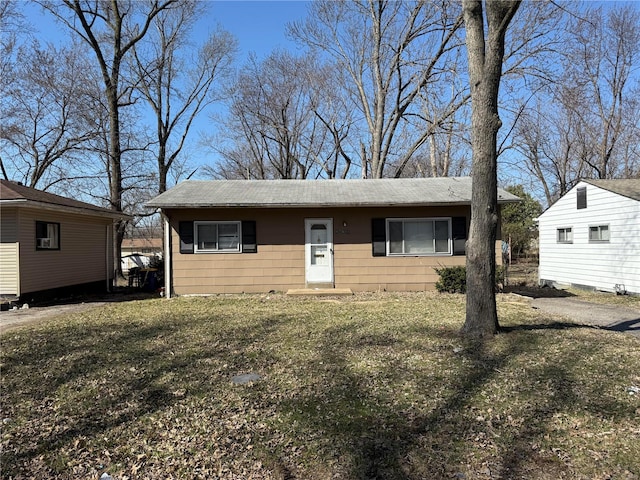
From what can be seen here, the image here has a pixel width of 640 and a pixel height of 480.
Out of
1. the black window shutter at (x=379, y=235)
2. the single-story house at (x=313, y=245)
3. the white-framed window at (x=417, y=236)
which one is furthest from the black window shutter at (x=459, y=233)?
the black window shutter at (x=379, y=235)

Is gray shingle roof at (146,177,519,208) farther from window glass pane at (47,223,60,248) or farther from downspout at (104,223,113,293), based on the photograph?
downspout at (104,223,113,293)

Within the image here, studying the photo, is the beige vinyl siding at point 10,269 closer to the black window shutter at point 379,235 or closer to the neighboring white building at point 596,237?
the black window shutter at point 379,235

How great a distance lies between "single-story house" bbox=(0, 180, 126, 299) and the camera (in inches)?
393

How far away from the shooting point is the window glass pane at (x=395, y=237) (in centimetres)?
1134

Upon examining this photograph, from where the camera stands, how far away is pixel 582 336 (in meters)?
5.93

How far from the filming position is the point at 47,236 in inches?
444

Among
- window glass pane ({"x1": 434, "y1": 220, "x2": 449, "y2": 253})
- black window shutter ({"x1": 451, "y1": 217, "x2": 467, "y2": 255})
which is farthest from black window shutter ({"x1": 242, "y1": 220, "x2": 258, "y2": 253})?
black window shutter ({"x1": 451, "y1": 217, "x2": 467, "y2": 255})

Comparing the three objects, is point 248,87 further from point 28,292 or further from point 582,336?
point 582,336

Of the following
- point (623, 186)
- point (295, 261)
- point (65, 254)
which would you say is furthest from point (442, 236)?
point (65, 254)

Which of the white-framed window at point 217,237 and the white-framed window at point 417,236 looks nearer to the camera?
the white-framed window at point 217,237

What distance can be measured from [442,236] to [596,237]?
510 centimetres

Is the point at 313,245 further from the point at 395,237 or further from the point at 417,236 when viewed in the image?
the point at 417,236

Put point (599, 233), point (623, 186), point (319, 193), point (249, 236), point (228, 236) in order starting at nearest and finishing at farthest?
point (249, 236) < point (228, 236) < point (319, 193) < point (623, 186) < point (599, 233)

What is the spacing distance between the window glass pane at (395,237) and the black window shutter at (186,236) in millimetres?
5269
